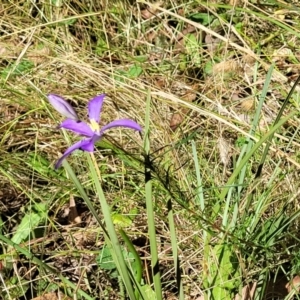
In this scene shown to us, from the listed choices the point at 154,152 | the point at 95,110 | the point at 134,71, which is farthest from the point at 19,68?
the point at 95,110

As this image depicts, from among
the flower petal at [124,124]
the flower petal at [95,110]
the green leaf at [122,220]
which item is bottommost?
the green leaf at [122,220]

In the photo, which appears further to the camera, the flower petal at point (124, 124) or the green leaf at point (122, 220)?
the green leaf at point (122, 220)

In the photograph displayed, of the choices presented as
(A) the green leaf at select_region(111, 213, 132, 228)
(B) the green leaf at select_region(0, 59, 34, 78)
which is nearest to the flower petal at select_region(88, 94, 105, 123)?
(A) the green leaf at select_region(111, 213, 132, 228)

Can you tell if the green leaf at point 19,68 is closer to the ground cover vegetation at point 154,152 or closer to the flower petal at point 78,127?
the ground cover vegetation at point 154,152

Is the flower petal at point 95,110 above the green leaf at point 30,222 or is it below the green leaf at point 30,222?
above

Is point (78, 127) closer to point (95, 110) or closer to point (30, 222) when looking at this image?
point (95, 110)

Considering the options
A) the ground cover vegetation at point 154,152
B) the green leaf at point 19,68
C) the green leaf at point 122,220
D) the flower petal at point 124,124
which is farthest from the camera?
the green leaf at point 19,68

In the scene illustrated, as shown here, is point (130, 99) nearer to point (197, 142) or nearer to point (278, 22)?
point (197, 142)

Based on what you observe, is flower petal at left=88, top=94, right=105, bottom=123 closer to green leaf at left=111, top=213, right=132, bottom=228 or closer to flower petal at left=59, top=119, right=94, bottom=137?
flower petal at left=59, top=119, right=94, bottom=137

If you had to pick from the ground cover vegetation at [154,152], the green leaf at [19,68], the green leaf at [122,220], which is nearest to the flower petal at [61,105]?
the ground cover vegetation at [154,152]

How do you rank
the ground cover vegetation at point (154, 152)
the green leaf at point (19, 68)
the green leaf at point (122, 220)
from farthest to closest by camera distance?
the green leaf at point (19, 68)
the green leaf at point (122, 220)
the ground cover vegetation at point (154, 152)
